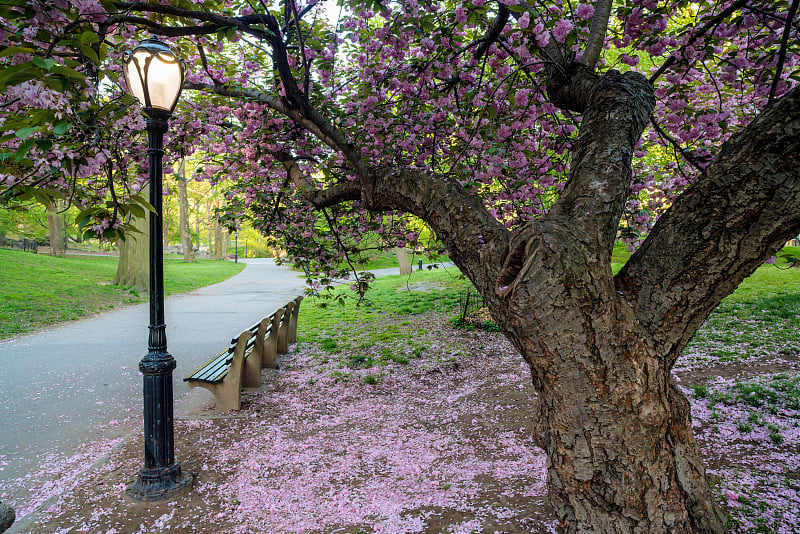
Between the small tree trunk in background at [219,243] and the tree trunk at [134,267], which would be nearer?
the tree trunk at [134,267]

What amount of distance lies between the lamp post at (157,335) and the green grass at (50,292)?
7.54 m

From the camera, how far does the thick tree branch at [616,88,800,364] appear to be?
1.88 meters

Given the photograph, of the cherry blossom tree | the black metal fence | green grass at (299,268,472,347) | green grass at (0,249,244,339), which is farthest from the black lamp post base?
the black metal fence

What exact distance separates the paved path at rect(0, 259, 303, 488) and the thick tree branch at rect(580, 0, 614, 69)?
5479 millimetres

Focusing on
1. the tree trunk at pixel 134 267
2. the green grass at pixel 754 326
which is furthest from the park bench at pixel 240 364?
the tree trunk at pixel 134 267

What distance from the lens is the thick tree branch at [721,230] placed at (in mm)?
1882

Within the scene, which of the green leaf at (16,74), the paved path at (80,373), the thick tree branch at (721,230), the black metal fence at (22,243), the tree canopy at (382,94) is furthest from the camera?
the black metal fence at (22,243)

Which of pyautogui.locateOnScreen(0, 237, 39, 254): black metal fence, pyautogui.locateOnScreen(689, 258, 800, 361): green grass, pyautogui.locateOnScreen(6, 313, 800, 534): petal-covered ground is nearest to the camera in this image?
pyautogui.locateOnScreen(6, 313, 800, 534): petal-covered ground

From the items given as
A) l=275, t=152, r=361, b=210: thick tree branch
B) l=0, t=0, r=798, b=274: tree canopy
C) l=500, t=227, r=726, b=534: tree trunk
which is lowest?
l=500, t=227, r=726, b=534: tree trunk

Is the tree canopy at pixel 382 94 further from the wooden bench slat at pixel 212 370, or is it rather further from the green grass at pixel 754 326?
the green grass at pixel 754 326

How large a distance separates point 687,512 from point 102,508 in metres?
3.67

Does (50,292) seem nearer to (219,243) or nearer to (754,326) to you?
(754,326)

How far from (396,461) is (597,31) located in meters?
3.66

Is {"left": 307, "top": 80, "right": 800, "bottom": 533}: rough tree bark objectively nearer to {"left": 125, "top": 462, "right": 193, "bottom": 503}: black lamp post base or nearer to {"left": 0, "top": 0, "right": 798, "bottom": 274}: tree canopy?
{"left": 0, "top": 0, "right": 798, "bottom": 274}: tree canopy
